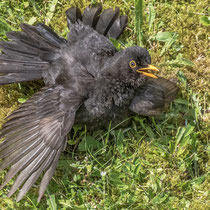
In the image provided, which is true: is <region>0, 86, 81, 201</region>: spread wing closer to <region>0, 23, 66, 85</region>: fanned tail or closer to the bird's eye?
<region>0, 23, 66, 85</region>: fanned tail

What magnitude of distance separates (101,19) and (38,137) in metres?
1.96

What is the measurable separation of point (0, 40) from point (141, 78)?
2.18 meters

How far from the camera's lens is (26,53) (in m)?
4.93

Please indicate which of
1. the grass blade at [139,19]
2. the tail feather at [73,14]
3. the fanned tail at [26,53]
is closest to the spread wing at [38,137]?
the fanned tail at [26,53]

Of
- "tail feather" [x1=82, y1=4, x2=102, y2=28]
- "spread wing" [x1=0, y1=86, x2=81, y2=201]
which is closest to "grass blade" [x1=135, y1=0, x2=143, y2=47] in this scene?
"tail feather" [x1=82, y1=4, x2=102, y2=28]

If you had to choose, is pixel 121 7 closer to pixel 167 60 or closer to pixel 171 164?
pixel 167 60

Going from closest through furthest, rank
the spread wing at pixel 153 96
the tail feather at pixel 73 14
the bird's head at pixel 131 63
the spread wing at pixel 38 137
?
the spread wing at pixel 38 137 < the bird's head at pixel 131 63 < the spread wing at pixel 153 96 < the tail feather at pixel 73 14

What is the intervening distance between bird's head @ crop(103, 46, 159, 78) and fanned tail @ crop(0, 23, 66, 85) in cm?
89

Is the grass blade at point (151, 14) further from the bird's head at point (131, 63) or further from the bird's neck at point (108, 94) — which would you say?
the bird's neck at point (108, 94)

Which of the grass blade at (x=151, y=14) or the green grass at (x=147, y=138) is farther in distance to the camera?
the grass blade at (x=151, y=14)

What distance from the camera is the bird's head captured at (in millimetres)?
4426

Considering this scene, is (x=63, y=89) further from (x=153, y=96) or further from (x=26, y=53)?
(x=153, y=96)

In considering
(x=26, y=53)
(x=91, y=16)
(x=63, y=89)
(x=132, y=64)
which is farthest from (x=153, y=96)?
(x=26, y=53)

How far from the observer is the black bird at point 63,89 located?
14.1 feet
